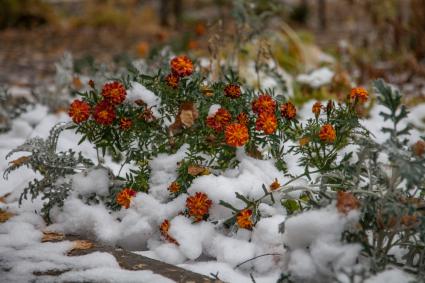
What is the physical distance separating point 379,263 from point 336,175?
32 centimetres

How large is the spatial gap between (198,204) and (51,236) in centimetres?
55

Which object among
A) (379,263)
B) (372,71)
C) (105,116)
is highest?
(372,71)

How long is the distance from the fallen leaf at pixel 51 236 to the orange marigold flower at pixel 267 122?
809mm

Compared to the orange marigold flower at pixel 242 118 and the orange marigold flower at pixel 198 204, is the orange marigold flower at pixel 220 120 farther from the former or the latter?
the orange marigold flower at pixel 198 204

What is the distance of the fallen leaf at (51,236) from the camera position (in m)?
1.90

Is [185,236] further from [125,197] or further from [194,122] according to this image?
[194,122]

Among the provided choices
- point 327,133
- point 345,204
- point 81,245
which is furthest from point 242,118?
point 81,245

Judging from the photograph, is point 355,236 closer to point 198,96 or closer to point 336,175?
point 336,175

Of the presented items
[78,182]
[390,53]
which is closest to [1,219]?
[78,182]

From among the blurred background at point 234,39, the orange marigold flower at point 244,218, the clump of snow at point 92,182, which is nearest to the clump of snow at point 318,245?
the orange marigold flower at point 244,218

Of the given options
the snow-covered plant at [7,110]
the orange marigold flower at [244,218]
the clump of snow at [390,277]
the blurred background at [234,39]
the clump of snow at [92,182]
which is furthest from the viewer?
the blurred background at [234,39]

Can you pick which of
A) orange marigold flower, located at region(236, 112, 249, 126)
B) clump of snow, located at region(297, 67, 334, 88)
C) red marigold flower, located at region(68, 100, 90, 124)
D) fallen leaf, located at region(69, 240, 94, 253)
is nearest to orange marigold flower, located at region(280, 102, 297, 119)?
orange marigold flower, located at region(236, 112, 249, 126)

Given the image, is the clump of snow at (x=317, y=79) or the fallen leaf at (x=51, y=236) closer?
the fallen leaf at (x=51, y=236)

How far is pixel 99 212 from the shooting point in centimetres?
200
